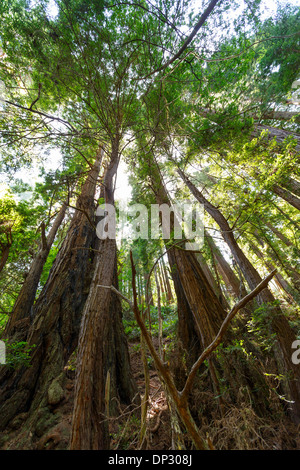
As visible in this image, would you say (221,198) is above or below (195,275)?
above

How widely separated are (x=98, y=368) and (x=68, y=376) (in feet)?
4.09

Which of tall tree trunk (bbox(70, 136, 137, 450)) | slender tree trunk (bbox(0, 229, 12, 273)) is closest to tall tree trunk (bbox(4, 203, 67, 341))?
slender tree trunk (bbox(0, 229, 12, 273))

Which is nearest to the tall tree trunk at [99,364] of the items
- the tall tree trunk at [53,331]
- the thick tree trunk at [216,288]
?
the tall tree trunk at [53,331]

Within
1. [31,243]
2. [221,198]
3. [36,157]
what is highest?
[36,157]

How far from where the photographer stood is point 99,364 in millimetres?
2258

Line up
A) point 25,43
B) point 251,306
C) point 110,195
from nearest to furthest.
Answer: point 110,195
point 25,43
point 251,306

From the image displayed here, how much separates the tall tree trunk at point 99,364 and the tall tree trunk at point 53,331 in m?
0.57

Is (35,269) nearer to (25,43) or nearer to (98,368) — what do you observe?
(98,368)

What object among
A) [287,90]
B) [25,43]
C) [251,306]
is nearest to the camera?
[25,43]

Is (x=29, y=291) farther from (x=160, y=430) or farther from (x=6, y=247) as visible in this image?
(x=160, y=430)

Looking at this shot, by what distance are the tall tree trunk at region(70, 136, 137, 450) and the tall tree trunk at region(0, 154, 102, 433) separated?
0.57 m

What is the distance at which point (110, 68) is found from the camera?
4.37m

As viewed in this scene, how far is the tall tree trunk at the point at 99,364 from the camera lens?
67.3 inches

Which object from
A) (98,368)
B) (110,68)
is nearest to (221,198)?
(110,68)
